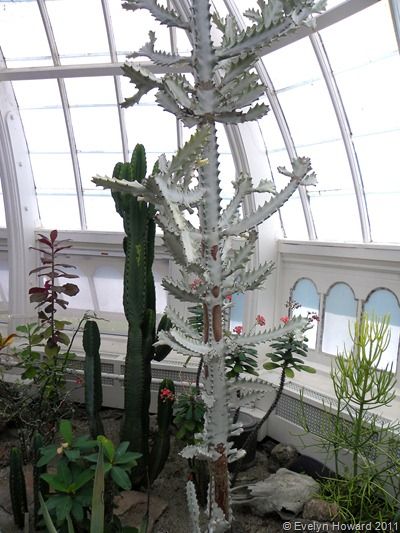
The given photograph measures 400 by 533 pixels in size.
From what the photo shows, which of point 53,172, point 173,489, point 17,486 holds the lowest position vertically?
point 173,489

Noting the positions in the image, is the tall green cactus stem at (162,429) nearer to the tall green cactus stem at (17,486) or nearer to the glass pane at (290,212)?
the tall green cactus stem at (17,486)

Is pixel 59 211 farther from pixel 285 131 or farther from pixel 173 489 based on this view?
pixel 173 489

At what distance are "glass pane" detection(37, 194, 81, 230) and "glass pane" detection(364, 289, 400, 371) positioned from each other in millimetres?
5280

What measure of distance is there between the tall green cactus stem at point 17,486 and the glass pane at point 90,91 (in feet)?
18.5

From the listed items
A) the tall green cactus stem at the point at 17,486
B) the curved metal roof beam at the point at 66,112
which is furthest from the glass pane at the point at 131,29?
the tall green cactus stem at the point at 17,486

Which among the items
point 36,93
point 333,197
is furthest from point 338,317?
point 36,93

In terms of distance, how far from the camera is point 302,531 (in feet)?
11.2

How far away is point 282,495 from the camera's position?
147 inches

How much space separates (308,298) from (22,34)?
5.75 metres

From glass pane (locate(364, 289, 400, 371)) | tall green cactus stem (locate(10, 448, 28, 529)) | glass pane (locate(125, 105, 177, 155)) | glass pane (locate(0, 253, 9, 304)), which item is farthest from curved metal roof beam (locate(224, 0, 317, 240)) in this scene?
glass pane (locate(0, 253, 9, 304))

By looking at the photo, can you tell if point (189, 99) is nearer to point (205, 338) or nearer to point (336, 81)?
point (205, 338)

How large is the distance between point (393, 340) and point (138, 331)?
9.76ft

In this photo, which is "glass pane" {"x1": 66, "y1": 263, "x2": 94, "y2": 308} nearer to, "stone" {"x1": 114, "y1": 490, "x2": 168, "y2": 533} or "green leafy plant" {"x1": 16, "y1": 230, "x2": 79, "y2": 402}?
"green leafy plant" {"x1": 16, "y1": 230, "x2": 79, "y2": 402}

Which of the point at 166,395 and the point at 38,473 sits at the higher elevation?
the point at 166,395
